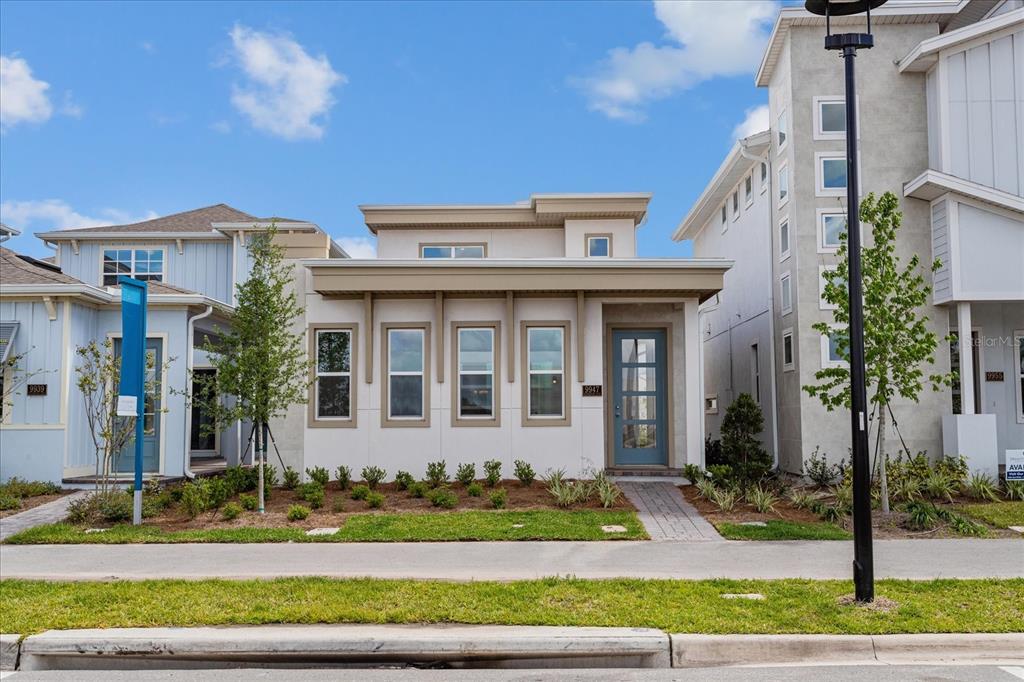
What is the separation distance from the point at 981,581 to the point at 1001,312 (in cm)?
1025

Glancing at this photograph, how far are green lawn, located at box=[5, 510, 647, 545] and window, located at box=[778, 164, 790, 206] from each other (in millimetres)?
8026

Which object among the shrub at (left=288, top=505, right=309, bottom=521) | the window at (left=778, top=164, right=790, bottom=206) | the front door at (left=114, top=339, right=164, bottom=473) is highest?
the window at (left=778, top=164, right=790, bottom=206)

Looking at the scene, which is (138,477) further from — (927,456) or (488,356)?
(927,456)

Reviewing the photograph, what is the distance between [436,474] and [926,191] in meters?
9.91

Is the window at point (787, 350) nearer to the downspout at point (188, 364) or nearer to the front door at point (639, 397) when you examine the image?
the front door at point (639, 397)

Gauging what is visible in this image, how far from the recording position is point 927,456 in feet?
49.6

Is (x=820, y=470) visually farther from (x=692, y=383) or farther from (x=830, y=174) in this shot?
(x=830, y=174)

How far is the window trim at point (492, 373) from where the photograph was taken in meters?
15.0

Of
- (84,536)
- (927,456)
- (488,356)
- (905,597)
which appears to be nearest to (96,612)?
(84,536)

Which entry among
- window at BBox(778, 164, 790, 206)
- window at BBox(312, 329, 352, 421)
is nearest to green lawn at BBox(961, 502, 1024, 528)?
window at BBox(778, 164, 790, 206)

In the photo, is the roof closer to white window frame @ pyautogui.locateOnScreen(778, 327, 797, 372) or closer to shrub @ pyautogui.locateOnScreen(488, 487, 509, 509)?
white window frame @ pyautogui.locateOnScreen(778, 327, 797, 372)

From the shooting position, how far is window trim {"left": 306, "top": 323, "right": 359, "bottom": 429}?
594 inches

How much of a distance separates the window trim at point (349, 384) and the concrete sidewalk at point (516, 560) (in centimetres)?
487

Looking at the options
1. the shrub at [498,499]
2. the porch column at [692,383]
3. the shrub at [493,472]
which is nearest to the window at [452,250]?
the porch column at [692,383]
